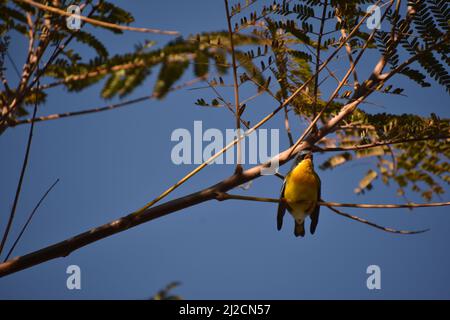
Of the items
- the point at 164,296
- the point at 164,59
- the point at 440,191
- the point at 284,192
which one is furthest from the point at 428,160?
the point at 164,59

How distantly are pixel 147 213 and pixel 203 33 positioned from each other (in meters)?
1.13

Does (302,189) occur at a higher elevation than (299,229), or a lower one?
higher

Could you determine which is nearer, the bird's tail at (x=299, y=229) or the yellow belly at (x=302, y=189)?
the yellow belly at (x=302, y=189)

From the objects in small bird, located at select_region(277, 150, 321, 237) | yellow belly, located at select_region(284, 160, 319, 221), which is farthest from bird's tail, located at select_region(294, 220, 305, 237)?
yellow belly, located at select_region(284, 160, 319, 221)

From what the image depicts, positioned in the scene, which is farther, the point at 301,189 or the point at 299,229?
the point at 299,229

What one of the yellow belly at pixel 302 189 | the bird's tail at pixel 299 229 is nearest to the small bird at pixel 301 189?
the yellow belly at pixel 302 189

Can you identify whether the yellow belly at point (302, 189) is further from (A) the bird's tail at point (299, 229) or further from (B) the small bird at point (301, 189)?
(A) the bird's tail at point (299, 229)

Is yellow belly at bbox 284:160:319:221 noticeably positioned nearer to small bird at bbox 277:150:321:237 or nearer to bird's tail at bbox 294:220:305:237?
small bird at bbox 277:150:321:237

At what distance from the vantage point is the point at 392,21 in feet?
9.55

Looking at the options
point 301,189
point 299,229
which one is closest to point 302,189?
point 301,189

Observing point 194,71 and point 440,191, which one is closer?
point 194,71

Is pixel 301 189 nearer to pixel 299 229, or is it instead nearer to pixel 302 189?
pixel 302 189

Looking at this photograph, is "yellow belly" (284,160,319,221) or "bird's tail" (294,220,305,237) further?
"bird's tail" (294,220,305,237)

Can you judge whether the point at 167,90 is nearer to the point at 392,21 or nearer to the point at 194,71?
the point at 194,71
